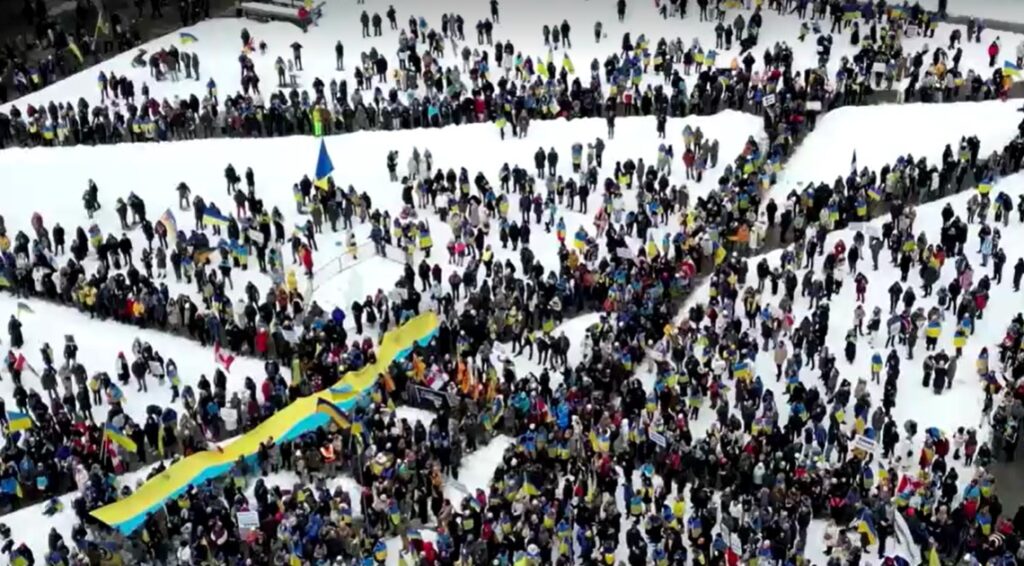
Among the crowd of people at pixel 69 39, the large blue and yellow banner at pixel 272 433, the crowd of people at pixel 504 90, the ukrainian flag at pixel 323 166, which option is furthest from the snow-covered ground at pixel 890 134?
the crowd of people at pixel 69 39

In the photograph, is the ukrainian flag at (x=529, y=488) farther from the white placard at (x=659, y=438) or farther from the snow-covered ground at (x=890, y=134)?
the snow-covered ground at (x=890, y=134)

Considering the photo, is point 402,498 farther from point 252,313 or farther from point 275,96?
point 275,96

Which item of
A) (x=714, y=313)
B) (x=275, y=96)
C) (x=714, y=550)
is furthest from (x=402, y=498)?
(x=275, y=96)

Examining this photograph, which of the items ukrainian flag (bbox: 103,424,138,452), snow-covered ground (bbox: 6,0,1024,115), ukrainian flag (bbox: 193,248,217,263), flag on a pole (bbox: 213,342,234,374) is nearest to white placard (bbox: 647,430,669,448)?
flag on a pole (bbox: 213,342,234,374)

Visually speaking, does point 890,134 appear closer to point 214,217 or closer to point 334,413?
point 214,217

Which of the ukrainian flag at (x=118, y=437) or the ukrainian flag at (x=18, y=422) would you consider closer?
the ukrainian flag at (x=118, y=437)

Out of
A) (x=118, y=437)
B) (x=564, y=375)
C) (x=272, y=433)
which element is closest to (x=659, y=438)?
(x=564, y=375)
